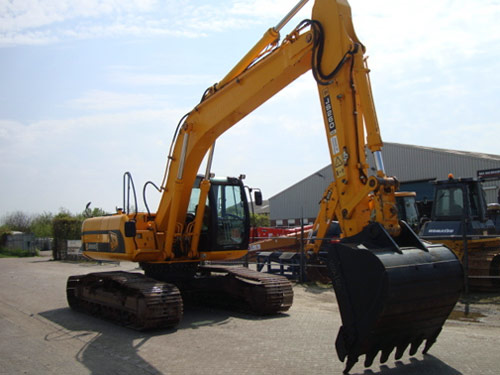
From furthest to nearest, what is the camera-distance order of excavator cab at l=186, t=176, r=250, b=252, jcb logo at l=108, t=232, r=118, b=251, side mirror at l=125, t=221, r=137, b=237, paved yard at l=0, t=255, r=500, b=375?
1. jcb logo at l=108, t=232, r=118, b=251
2. excavator cab at l=186, t=176, r=250, b=252
3. side mirror at l=125, t=221, r=137, b=237
4. paved yard at l=0, t=255, r=500, b=375

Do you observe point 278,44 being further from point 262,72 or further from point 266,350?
point 266,350

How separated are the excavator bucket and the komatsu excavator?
13 millimetres

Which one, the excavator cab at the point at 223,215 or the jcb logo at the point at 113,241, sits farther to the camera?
the jcb logo at the point at 113,241

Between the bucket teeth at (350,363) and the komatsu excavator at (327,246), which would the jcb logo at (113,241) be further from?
the bucket teeth at (350,363)

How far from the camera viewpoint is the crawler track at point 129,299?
25.8 ft

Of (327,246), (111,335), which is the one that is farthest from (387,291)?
(111,335)

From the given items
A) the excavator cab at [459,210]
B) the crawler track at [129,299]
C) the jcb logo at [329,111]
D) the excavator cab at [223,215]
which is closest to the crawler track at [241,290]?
the excavator cab at [223,215]

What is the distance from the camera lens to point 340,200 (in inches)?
239

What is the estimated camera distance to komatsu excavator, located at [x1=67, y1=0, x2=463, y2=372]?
516 centimetres

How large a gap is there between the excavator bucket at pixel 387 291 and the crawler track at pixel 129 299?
341cm

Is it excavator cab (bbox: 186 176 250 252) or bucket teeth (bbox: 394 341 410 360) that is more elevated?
excavator cab (bbox: 186 176 250 252)

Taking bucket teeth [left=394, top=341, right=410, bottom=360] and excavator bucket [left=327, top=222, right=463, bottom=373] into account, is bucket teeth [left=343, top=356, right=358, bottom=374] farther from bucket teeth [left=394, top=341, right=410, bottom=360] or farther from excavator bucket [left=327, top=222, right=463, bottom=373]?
bucket teeth [left=394, top=341, right=410, bottom=360]

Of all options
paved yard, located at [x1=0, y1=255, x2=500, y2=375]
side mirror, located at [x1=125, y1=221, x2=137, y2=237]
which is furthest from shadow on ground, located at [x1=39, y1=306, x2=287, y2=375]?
side mirror, located at [x1=125, y1=221, x2=137, y2=237]

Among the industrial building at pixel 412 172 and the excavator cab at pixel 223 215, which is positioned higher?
the industrial building at pixel 412 172
